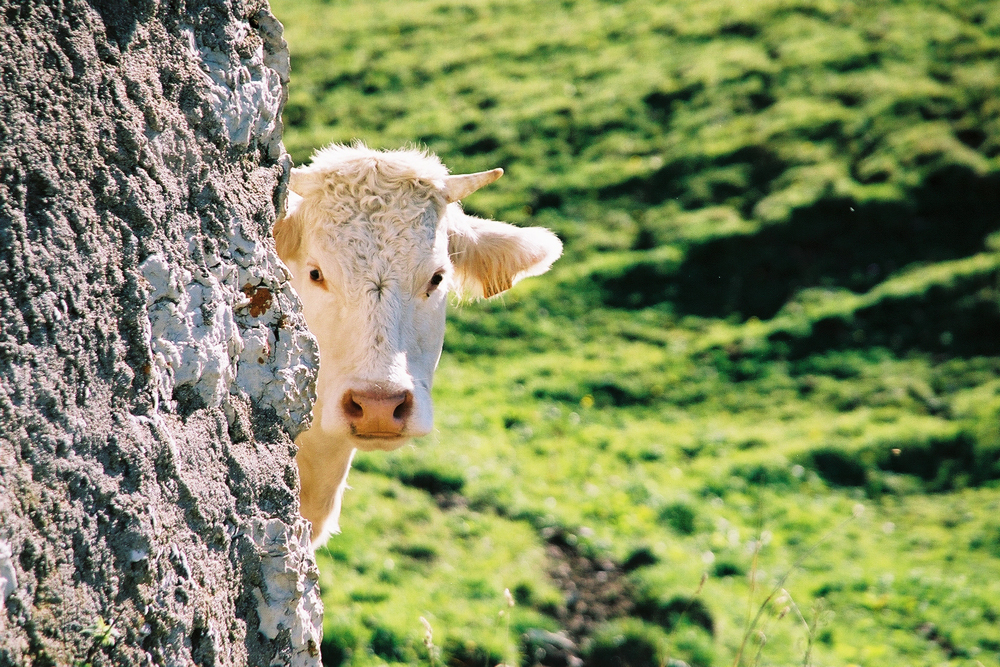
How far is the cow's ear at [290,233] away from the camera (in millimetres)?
3918

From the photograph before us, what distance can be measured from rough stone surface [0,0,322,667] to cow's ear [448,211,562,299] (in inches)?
79.7

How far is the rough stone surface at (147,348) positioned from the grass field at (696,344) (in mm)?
1228

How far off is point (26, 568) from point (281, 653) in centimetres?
90

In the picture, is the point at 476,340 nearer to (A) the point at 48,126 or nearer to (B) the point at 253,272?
(B) the point at 253,272

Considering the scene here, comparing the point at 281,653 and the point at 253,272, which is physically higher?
the point at 253,272

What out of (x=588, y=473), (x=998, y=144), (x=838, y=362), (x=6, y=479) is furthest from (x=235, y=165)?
(x=998, y=144)

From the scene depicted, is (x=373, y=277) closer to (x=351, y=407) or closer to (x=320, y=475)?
(x=351, y=407)

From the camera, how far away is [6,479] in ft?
5.18

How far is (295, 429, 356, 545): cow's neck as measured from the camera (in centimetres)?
379

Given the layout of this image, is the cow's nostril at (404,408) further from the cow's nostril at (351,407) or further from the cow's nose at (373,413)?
the cow's nostril at (351,407)

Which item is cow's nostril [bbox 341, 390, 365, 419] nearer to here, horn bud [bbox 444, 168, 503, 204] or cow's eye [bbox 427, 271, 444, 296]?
cow's eye [bbox 427, 271, 444, 296]

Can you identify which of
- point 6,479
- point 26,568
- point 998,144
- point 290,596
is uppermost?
point 6,479

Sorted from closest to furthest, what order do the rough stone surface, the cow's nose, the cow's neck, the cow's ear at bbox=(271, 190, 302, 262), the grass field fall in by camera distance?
the rough stone surface → the cow's nose → the cow's neck → the cow's ear at bbox=(271, 190, 302, 262) → the grass field

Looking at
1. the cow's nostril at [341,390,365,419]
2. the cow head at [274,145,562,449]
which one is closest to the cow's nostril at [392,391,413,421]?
the cow head at [274,145,562,449]
